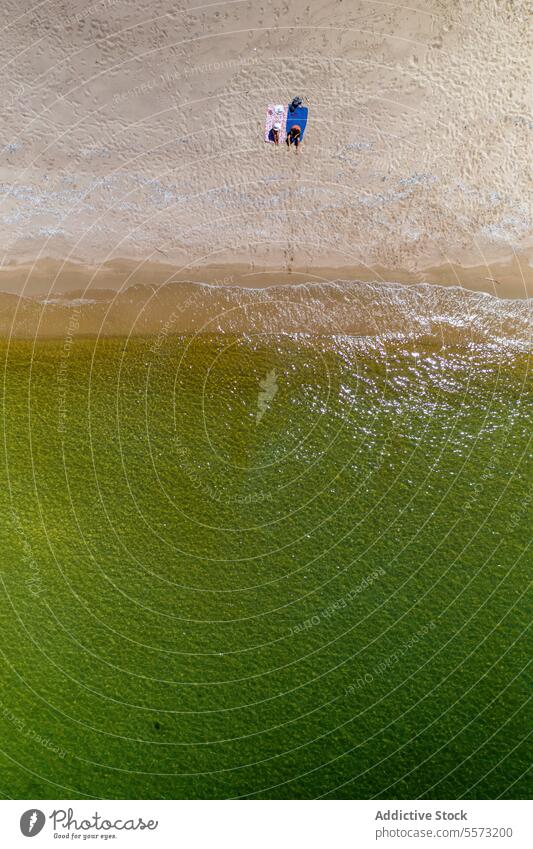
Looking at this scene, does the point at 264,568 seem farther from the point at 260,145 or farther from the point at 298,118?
the point at 298,118

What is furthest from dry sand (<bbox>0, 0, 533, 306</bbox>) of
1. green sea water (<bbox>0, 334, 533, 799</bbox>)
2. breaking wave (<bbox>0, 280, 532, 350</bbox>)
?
green sea water (<bbox>0, 334, 533, 799</bbox>)

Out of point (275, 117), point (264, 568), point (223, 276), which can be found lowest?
point (264, 568)

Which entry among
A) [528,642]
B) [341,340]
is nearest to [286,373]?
[341,340]

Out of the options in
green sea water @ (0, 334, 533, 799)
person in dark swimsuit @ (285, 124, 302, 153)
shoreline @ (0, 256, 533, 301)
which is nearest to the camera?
green sea water @ (0, 334, 533, 799)

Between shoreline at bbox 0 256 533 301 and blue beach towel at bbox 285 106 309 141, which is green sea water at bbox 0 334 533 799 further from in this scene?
blue beach towel at bbox 285 106 309 141

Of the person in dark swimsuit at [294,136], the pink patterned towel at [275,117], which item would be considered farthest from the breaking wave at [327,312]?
the pink patterned towel at [275,117]

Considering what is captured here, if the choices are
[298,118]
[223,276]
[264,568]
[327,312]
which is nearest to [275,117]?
[298,118]

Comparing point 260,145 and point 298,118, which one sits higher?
point 298,118
